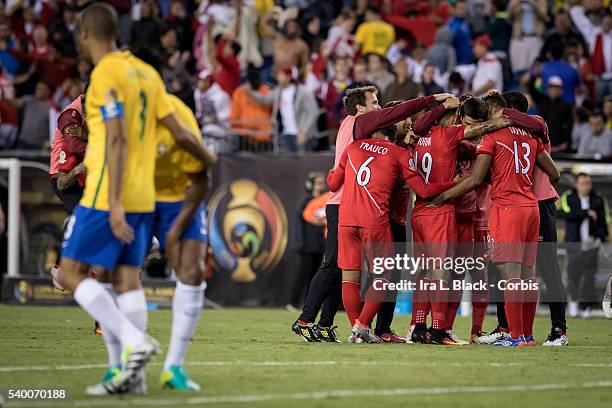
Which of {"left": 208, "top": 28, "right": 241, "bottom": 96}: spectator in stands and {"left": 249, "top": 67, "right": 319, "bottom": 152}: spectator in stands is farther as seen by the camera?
{"left": 208, "top": 28, "right": 241, "bottom": 96}: spectator in stands

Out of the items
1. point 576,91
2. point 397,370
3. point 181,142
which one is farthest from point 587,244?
point 181,142

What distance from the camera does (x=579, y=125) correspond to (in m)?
21.2

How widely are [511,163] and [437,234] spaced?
3.08 ft

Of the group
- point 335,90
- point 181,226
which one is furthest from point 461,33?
point 181,226

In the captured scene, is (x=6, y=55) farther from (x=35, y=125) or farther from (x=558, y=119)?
(x=558, y=119)

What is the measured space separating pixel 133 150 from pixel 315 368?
2382 mm

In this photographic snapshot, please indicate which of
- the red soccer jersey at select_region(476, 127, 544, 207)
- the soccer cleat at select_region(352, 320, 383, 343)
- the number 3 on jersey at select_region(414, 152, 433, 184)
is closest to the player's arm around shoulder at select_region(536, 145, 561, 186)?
the red soccer jersey at select_region(476, 127, 544, 207)

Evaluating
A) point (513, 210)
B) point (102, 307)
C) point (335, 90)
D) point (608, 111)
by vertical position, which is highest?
point (335, 90)

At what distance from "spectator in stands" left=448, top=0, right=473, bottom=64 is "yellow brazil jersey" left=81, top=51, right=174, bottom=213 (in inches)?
640

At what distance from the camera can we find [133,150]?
7684 mm

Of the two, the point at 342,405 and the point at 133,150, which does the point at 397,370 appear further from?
the point at 133,150

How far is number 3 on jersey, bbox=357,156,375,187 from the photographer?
37.8 feet

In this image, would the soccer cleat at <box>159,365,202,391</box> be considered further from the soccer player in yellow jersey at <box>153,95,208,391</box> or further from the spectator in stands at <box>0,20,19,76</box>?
the spectator in stands at <box>0,20,19,76</box>

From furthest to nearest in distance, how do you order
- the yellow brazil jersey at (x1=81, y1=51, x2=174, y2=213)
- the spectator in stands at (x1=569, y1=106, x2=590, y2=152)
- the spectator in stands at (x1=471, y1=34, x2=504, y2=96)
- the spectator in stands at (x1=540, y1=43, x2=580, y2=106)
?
the spectator in stands at (x1=540, y1=43, x2=580, y2=106)
the spectator in stands at (x1=471, y1=34, x2=504, y2=96)
the spectator in stands at (x1=569, y1=106, x2=590, y2=152)
the yellow brazil jersey at (x1=81, y1=51, x2=174, y2=213)
